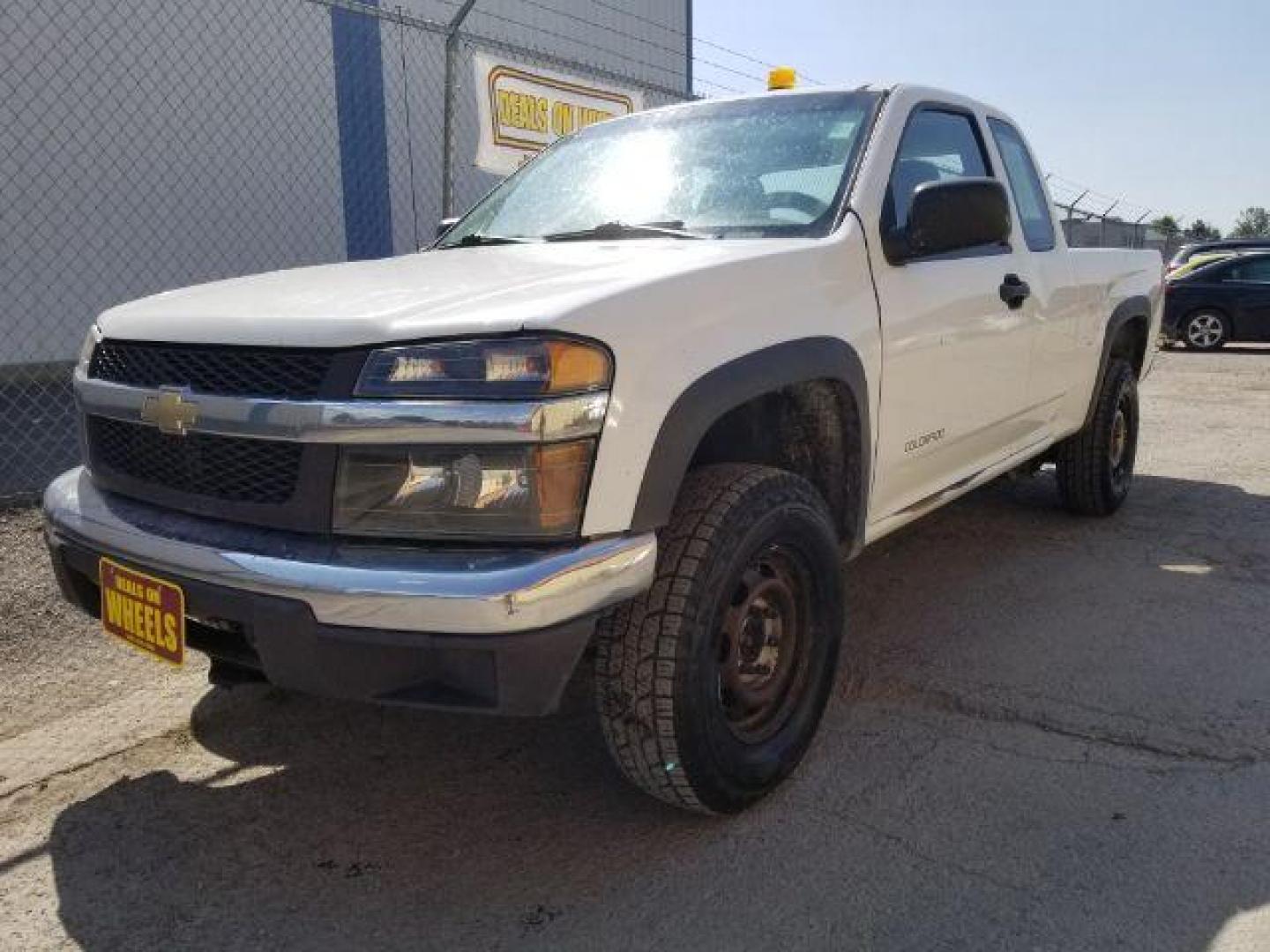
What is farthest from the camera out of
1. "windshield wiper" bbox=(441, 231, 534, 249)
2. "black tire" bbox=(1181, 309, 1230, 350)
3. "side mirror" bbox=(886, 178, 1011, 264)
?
"black tire" bbox=(1181, 309, 1230, 350)

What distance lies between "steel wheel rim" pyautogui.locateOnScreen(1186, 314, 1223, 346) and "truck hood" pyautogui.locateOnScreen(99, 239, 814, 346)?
45.8ft

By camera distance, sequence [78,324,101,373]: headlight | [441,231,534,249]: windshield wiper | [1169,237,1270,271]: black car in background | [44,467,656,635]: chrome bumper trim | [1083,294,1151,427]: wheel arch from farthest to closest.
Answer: [1169,237,1270,271]: black car in background → [1083,294,1151,427]: wheel arch → [441,231,534,249]: windshield wiper → [78,324,101,373]: headlight → [44,467,656,635]: chrome bumper trim

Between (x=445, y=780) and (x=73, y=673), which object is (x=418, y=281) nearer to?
(x=445, y=780)

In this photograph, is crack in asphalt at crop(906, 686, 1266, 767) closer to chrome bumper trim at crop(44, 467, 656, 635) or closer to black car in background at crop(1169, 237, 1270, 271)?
chrome bumper trim at crop(44, 467, 656, 635)

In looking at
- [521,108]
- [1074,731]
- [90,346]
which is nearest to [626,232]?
[90,346]

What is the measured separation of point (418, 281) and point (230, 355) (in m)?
0.50

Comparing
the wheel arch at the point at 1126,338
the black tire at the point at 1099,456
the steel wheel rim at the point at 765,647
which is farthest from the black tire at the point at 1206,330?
the steel wheel rim at the point at 765,647

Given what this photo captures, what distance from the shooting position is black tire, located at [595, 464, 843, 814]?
2.31 metres

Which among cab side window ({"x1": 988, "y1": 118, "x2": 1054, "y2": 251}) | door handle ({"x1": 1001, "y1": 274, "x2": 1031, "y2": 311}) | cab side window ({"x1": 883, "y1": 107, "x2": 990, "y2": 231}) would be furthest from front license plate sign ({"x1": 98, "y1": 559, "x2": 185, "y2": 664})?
cab side window ({"x1": 988, "y1": 118, "x2": 1054, "y2": 251})

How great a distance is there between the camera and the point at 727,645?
2.57 m

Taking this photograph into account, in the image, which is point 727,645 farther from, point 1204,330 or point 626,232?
point 1204,330

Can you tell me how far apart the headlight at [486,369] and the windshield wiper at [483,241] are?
4.56ft

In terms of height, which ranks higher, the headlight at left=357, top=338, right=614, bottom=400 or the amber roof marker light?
the amber roof marker light

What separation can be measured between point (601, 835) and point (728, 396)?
42.7 inches
